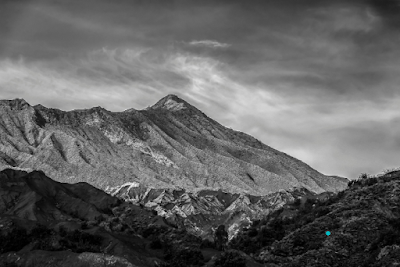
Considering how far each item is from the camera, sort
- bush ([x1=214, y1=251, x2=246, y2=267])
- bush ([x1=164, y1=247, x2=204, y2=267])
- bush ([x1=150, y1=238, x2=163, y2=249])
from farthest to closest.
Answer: bush ([x1=150, y1=238, x2=163, y2=249]) < bush ([x1=164, y1=247, x2=204, y2=267]) < bush ([x1=214, y1=251, x2=246, y2=267])

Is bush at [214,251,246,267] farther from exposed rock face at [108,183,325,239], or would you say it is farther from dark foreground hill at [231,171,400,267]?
exposed rock face at [108,183,325,239]

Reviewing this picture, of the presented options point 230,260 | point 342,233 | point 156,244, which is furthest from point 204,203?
point 230,260

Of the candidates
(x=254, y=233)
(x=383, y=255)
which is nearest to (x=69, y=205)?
(x=254, y=233)

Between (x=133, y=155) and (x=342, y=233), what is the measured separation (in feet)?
353

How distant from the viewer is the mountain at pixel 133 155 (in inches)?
5182

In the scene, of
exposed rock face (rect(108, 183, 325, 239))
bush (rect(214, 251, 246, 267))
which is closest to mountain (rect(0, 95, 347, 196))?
exposed rock face (rect(108, 183, 325, 239))

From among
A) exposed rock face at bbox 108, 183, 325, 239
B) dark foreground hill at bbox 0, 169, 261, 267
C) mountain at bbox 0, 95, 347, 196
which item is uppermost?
mountain at bbox 0, 95, 347, 196

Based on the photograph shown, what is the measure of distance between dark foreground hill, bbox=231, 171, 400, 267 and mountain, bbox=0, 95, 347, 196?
72.5m

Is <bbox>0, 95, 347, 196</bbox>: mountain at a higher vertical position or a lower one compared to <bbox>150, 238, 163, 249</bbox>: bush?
higher

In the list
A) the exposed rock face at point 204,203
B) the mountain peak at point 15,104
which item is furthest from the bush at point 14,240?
the mountain peak at point 15,104

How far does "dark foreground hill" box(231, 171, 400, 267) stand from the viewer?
42750 mm

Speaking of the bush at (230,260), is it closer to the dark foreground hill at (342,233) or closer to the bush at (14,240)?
the dark foreground hill at (342,233)

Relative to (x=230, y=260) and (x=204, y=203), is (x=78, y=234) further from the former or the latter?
(x=204, y=203)

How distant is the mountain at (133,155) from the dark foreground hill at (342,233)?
238 ft
